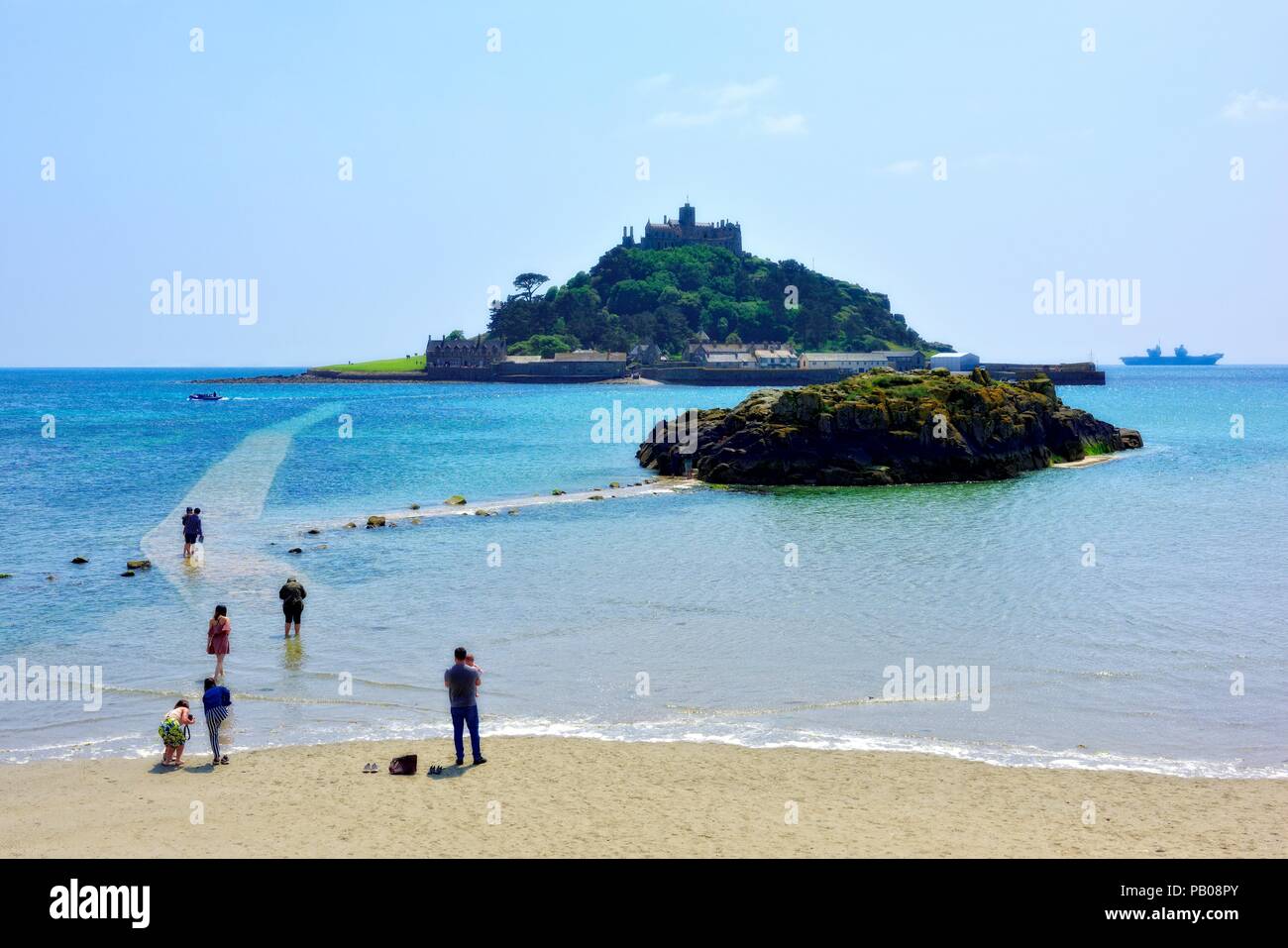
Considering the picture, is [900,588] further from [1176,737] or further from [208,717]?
[208,717]

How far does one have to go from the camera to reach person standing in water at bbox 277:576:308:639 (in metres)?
22.0

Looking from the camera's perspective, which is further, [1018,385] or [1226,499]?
[1018,385]

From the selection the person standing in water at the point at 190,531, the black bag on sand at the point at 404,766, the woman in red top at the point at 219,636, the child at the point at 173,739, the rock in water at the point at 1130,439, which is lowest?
the black bag on sand at the point at 404,766

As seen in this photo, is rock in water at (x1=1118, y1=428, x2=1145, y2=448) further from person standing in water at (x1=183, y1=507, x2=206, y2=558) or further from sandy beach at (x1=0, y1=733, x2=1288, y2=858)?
sandy beach at (x1=0, y1=733, x2=1288, y2=858)

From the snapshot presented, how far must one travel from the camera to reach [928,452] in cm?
5325

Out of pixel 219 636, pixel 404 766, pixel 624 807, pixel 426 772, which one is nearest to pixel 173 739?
pixel 404 766

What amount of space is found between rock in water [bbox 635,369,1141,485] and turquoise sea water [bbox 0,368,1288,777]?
11.8ft

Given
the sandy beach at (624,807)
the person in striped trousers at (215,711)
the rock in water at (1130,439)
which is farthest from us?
the rock in water at (1130,439)

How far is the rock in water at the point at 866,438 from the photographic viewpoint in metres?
52.2

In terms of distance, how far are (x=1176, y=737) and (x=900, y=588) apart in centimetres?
1086

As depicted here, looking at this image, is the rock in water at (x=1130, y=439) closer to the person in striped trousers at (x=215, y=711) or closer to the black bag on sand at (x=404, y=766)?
the black bag on sand at (x=404, y=766)

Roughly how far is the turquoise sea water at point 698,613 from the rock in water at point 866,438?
3593 mm

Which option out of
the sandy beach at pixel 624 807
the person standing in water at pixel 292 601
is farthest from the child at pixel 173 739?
the person standing in water at pixel 292 601

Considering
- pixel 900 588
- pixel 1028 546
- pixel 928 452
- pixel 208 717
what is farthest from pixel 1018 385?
pixel 208 717
